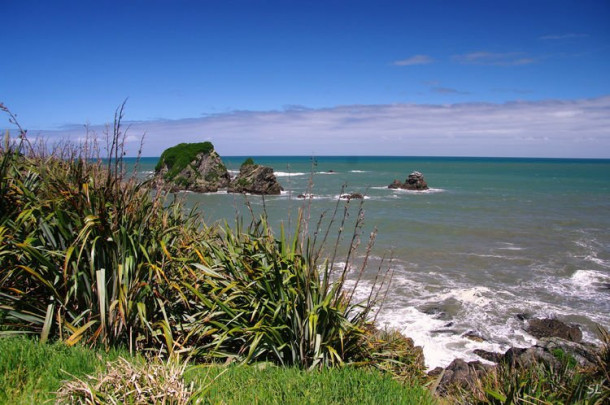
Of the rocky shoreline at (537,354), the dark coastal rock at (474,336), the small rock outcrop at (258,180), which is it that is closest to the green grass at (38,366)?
the rocky shoreline at (537,354)

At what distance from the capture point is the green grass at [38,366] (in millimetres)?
3398

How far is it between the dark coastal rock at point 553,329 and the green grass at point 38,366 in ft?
34.5

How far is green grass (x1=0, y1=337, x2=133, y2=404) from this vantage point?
11.1 feet

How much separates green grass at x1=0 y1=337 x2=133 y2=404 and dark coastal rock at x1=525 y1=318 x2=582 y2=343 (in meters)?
10.5

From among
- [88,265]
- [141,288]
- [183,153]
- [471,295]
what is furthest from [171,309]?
[183,153]

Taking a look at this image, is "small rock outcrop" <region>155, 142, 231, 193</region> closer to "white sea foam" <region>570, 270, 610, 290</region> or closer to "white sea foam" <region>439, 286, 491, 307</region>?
"white sea foam" <region>439, 286, 491, 307</region>

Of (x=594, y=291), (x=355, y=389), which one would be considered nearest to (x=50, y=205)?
(x=355, y=389)

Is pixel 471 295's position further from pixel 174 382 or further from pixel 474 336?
pixel 174 382

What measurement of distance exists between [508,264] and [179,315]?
15.7 meters

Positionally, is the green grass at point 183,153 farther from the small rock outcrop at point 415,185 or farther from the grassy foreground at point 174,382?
the grassy foreground at point 174,382

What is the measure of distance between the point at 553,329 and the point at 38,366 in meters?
11.4

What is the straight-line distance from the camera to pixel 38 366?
3.80m

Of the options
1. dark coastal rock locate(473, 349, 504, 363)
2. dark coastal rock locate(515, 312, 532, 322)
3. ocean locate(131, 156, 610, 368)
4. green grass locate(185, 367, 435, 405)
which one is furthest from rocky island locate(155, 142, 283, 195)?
green grass locate(185, 367, 435, 405)

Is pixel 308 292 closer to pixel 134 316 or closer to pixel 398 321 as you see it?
pixel 134 316
